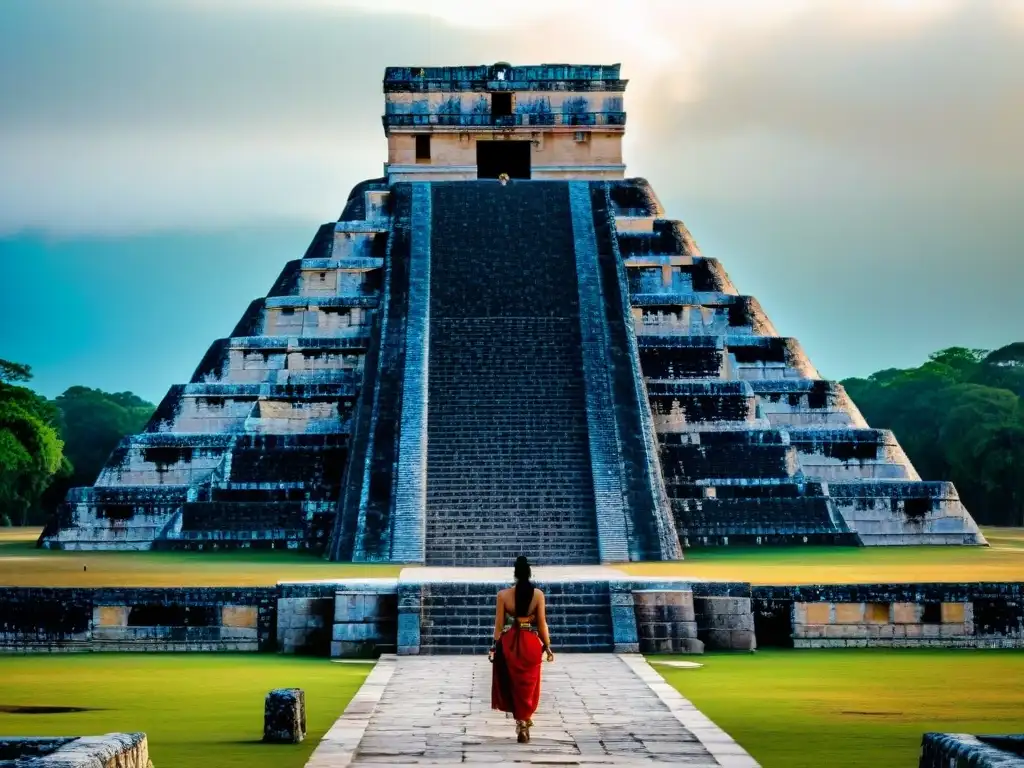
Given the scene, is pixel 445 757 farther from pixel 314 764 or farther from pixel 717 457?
pixel 717 457

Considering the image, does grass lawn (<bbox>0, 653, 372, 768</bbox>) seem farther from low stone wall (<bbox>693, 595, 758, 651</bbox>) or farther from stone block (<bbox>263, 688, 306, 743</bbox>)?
low stone wall (<bbox>693, 595, 758, 651</bbox>)

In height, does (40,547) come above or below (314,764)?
above

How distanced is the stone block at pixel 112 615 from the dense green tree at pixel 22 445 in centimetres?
2303

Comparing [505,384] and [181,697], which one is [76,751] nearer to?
[181,697]

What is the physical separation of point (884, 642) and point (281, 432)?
11157mm

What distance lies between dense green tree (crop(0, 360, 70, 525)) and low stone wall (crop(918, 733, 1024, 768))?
31.4 metres

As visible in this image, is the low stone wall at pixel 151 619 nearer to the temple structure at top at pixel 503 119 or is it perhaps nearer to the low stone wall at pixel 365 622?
the low stone wall at pixel 365 622

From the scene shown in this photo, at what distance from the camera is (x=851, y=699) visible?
1023 centimetres

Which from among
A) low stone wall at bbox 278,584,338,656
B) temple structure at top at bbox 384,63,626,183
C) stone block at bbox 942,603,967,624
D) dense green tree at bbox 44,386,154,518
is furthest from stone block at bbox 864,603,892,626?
dense green tree at bbox 44,386,154,518

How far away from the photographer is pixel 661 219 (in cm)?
2750

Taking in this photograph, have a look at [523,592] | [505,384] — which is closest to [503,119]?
[505,384]

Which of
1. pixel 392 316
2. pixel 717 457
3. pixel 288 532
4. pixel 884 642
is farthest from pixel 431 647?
pixel 392 316

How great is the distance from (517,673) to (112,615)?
5814 millimetres

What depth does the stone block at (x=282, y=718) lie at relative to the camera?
8.46 metres
